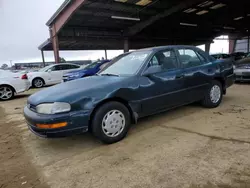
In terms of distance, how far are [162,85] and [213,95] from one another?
5.62ft

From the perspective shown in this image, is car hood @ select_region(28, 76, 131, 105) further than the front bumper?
Yes

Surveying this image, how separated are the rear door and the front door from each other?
0.62ft

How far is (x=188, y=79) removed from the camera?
13.3 feet

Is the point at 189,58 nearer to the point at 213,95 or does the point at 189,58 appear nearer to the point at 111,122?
the point at 213,95

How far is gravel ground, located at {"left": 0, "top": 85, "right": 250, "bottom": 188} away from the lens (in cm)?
223

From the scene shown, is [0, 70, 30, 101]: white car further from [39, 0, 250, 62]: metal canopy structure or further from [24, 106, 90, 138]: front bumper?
[39, 0, 250, 62]: metal canopy structure

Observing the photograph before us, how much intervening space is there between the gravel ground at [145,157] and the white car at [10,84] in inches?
188

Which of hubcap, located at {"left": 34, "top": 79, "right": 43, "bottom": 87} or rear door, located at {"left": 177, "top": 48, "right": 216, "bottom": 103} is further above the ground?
rear door, located at {"left": 177, "top": 48, "right": 216, "bottom": 103}

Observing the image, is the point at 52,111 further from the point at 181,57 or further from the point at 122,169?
the point at 181,57

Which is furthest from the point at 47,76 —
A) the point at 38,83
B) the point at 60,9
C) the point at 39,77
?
the point at 60,9

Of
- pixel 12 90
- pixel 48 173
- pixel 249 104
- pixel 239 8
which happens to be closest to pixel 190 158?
pixel 48 173

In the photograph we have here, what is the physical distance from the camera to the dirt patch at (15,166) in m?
2.35

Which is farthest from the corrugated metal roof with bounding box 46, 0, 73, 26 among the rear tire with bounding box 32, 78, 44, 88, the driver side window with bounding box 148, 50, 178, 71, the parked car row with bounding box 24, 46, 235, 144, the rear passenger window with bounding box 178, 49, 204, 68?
the driver side window with bounding box 148, 50, 178, 71

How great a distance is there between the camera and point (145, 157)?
8.88 ft
